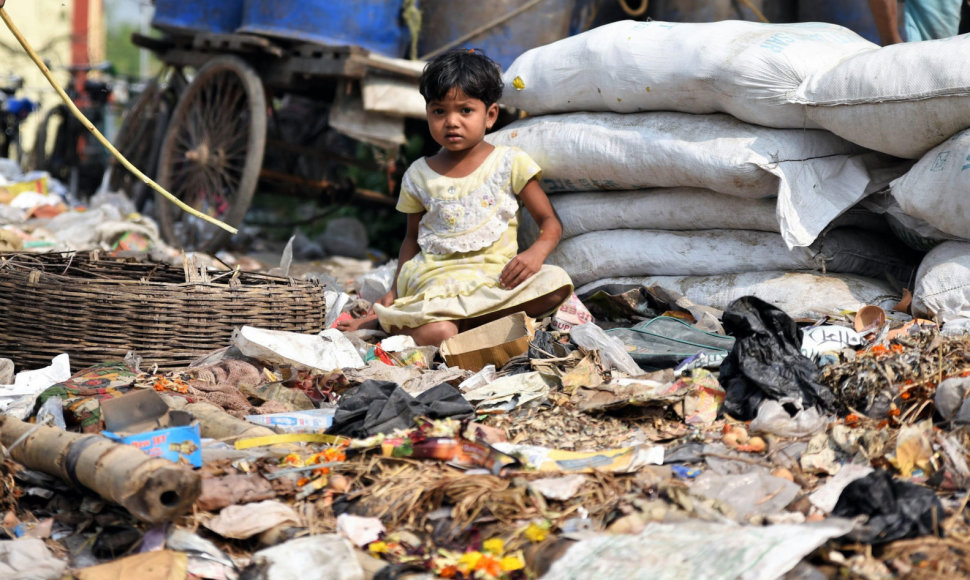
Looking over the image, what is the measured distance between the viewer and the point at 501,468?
1868mm

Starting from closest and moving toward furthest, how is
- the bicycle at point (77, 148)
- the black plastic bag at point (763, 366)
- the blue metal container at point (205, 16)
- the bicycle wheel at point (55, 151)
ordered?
the black plastic bag at point (763, 366) → the blue metal container at point (205, 16) → the bicycle at point (77, 148) → the bicycle wheel at point (55, 151)

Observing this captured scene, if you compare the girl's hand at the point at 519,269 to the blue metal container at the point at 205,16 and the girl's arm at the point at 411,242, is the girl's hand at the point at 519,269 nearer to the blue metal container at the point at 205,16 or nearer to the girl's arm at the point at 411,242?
the girl's arm at the point at 411,242

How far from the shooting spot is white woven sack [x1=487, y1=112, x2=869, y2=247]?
9.99 ft

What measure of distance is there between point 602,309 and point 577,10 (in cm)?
210

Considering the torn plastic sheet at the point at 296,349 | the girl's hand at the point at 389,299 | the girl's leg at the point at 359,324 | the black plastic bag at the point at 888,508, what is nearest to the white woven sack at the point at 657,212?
the girl's hand at the point at 389,299

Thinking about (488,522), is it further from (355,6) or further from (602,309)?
(355,6)

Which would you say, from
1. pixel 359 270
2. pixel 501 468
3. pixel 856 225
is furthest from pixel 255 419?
pixel 359 270

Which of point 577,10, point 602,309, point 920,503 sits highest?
point 577,10

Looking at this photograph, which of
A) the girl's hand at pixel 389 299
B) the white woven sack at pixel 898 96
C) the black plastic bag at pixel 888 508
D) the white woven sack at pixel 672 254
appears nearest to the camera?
the black plastic bag at pixel 888 508

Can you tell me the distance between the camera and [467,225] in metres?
3.36

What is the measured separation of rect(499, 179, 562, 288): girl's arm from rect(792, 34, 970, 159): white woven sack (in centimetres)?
89

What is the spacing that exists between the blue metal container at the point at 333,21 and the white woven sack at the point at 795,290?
2131 mm

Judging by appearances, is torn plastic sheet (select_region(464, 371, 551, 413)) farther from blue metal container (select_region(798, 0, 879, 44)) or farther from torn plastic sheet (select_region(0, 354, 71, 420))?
blue metal container (select_region(798, 0, 879, 44))

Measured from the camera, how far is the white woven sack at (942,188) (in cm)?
271
